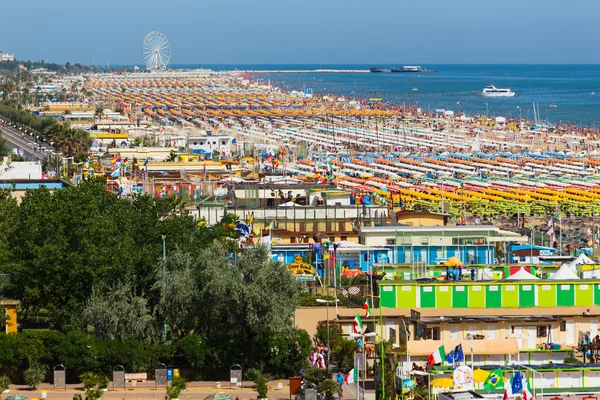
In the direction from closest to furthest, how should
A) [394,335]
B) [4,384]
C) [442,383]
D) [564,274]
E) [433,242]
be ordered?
[442,383] < [4,384] < [394,335] < [564,274] < [433,242]

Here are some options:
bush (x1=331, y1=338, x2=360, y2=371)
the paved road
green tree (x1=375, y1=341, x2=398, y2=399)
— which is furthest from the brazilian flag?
the paved road

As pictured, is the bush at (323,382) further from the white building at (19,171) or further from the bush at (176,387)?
the white building at (19,171)

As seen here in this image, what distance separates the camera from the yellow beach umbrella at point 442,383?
23156 millimetres

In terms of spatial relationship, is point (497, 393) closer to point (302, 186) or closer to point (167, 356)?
point (167, 356)

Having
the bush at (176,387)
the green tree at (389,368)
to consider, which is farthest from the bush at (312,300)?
the bush at (176,387)

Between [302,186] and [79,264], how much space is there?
24.9 metres

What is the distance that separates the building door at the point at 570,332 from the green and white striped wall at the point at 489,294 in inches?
36.7

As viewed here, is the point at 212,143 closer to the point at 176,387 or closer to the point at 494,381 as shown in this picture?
the point at 176,387

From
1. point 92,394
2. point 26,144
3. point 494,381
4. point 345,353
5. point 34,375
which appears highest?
point 26,144

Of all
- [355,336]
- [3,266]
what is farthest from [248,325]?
[3,266]

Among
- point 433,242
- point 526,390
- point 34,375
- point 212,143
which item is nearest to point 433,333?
point 526,390

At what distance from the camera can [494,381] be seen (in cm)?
2312

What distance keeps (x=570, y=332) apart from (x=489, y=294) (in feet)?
6.44

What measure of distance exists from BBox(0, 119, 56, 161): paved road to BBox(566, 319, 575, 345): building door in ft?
185
